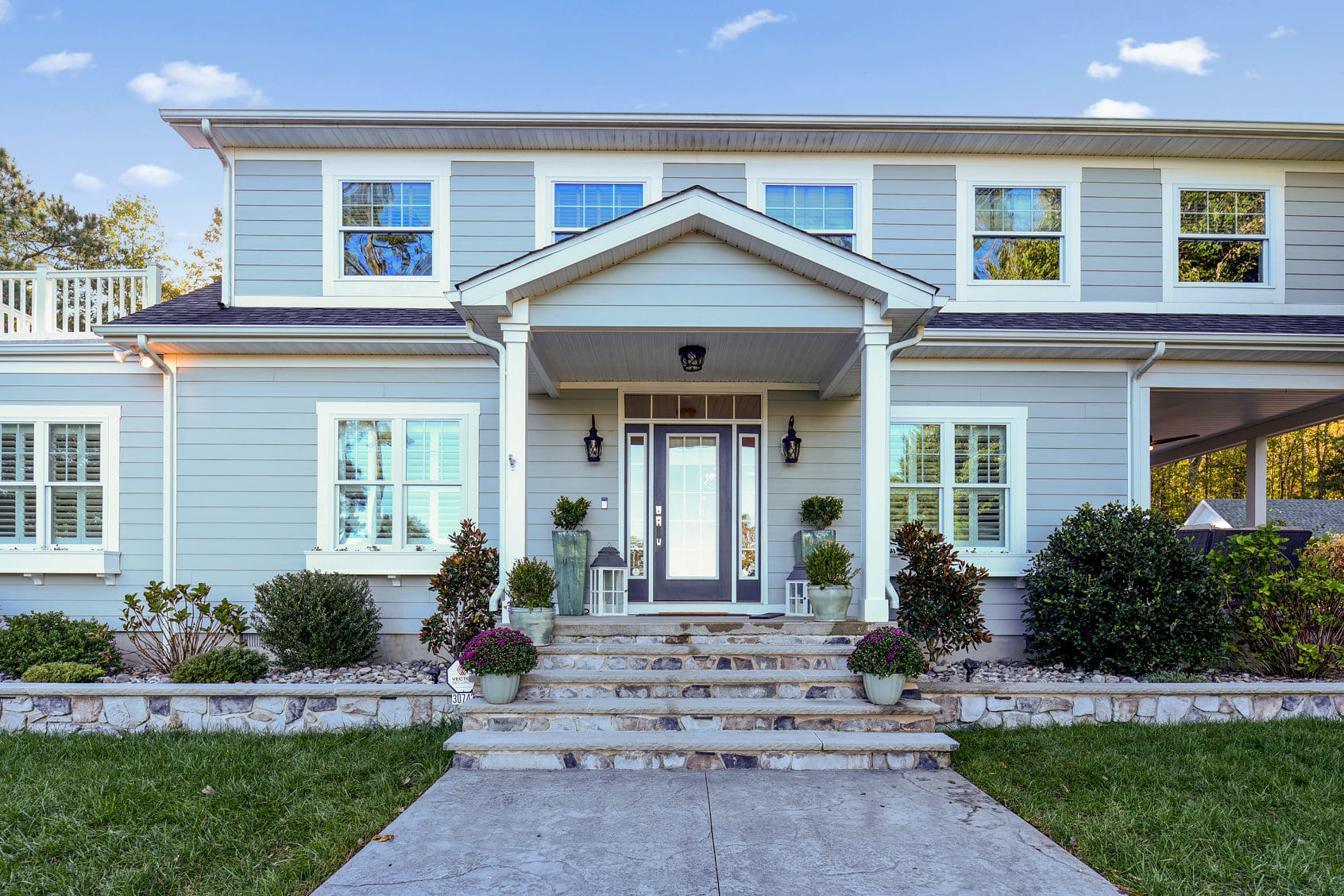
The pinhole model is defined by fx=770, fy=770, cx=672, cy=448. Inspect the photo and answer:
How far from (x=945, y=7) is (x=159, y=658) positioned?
15.0 metres

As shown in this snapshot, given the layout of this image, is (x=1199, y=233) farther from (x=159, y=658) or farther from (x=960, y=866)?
(x=159, y=658)

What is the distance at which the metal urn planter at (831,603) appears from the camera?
618cm

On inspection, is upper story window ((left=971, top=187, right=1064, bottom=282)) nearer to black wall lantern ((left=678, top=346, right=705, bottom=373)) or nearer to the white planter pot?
black wall lantern ((left=678, top=346, right=705, bottom=373))

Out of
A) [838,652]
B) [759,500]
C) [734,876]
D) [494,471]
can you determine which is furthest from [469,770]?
[759,500]

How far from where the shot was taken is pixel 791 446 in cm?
793

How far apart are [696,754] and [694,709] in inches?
16.3

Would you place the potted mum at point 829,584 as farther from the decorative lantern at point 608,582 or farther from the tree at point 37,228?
the tree at point 37,228

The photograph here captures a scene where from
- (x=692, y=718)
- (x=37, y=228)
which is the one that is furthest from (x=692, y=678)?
(x=37, y=228)

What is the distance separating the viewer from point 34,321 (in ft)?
26.1

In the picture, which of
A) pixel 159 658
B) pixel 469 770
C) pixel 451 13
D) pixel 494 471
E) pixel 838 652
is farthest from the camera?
pixel 451 13

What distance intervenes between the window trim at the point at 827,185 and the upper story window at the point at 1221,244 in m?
3.55

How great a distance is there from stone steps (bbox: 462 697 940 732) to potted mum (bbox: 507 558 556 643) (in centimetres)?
79

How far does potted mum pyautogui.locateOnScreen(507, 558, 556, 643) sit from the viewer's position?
18.8 feet

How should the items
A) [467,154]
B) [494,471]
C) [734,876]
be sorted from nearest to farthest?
[734,876] → [494,471] → [467,154]
